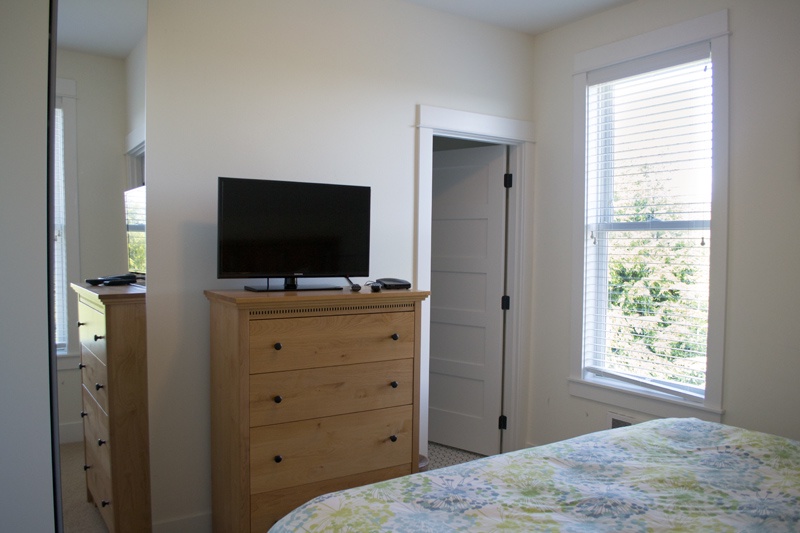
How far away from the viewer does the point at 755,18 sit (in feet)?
8.96

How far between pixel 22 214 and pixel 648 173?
3.00 metres

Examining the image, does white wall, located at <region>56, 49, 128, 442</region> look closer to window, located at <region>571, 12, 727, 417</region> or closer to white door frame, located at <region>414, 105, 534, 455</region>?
white door frame, located at <region>414, 105, 534, 455</region>

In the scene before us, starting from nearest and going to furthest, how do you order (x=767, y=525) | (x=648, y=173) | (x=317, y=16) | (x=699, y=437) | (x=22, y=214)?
1. (x=22, y=214)
2. (x=767, y=525)
3. (x=699, y=437)
4. (x=317, y=16)
5. (x=648, y=173)

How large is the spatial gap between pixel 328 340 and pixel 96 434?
2.93 feet

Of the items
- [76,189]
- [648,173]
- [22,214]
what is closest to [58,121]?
[76,189]

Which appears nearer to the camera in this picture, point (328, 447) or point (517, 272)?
→ point (328, 447)

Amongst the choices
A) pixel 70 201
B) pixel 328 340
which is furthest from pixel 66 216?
pixel 328 340

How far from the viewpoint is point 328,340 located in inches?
95.9

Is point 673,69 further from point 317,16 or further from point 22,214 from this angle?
point 22,214

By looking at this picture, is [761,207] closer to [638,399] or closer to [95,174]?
[638,399]

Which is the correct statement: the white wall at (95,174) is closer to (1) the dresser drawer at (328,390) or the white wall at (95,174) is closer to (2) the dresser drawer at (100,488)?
(2) the dresser drawer at (100,488)

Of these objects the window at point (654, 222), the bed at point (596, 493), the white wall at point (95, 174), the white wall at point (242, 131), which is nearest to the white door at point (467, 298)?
the window at point (654, 222)

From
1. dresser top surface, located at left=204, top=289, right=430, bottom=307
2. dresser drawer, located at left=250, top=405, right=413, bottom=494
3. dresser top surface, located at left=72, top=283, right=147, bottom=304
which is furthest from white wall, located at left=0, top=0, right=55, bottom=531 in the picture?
dresser drawer, located at left=250, top=405, right=413, bottom=494

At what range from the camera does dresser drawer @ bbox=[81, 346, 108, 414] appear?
179 centimetres
